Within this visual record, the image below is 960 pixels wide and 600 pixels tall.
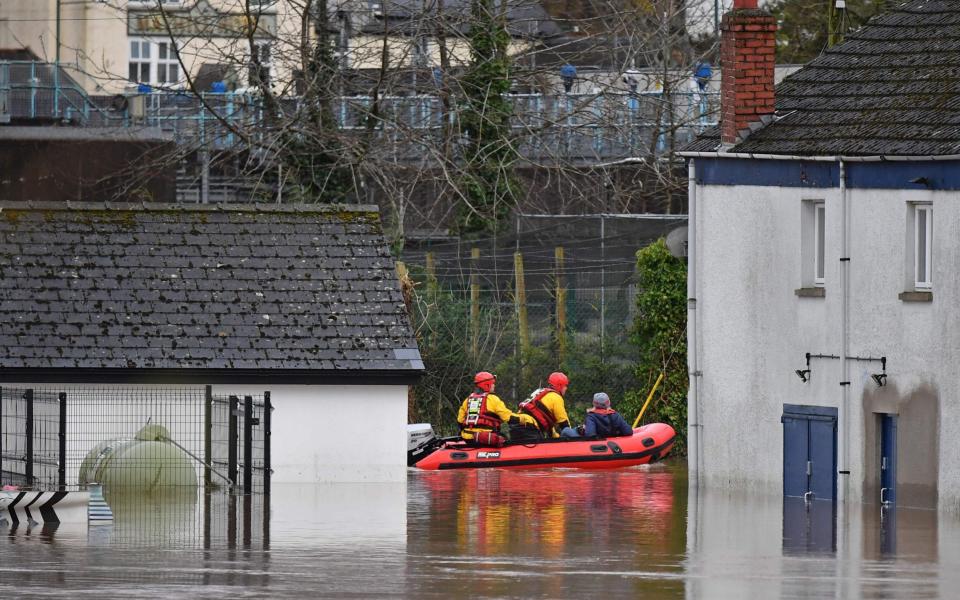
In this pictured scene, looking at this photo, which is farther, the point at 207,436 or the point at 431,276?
the point at 431,276

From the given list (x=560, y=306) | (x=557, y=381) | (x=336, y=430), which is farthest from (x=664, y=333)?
(x=336, y=430)

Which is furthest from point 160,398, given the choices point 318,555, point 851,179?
point 851,179

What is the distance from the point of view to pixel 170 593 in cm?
1758

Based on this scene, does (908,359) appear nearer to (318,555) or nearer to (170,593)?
(318,555)

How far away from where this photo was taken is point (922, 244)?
26.9m

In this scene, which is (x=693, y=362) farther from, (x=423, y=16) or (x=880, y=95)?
(x=423, y=16)

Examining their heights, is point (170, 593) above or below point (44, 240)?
below

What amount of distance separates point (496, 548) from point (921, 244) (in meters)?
8.10

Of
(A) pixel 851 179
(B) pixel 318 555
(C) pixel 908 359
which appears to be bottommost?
(B) pixel 318 555

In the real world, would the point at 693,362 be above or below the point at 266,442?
above

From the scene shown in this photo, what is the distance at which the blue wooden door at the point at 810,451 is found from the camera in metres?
27.8

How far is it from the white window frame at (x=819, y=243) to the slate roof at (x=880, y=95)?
2.90 feet

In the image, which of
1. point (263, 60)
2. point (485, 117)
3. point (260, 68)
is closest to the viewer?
point (260, 68)

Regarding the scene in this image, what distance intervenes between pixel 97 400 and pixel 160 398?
835 mm
